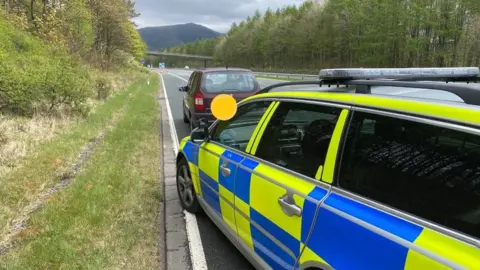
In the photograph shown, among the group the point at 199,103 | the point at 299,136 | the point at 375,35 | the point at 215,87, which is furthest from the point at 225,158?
the point at 375,35

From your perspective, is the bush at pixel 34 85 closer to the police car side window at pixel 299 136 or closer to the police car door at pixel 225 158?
the police car door at pixel 225 158

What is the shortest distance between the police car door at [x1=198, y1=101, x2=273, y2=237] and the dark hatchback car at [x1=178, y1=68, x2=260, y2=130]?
4795mm

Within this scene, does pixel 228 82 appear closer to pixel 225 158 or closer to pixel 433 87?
pixel 225 158

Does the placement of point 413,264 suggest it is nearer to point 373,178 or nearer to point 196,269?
point 373,178

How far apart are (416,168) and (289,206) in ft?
2.51

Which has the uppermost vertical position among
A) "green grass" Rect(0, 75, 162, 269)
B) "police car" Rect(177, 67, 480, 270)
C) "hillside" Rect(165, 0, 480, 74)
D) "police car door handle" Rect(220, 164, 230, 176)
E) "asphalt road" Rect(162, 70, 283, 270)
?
"hillside" Rect(165, 0, 480, 74)

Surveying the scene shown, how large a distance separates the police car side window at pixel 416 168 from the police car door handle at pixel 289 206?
0.31 meters

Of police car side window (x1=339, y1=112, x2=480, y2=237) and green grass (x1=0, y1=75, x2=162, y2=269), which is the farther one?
green grass (x1=0, y1=75, x2=162, y2=269)

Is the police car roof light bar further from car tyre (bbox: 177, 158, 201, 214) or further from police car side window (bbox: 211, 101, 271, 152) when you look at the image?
car tyre (bbox: 177, 158, 201, 214)

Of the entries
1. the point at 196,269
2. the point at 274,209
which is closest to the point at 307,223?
the point at 274,209

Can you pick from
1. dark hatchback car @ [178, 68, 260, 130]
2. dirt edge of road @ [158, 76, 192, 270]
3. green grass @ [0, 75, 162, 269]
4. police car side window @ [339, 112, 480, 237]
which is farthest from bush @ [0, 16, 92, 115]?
police car side window @ [339, 112, 480, 237]

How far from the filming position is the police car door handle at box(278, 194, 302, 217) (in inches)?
87.7

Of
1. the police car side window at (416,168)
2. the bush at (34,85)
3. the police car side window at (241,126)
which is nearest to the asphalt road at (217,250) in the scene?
the police car side window at (241,126)

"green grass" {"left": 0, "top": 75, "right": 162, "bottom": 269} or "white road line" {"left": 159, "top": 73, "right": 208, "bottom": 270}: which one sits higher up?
"green grass" {"left": 0, "top": 75, "right": 162, "bottom": 269}
